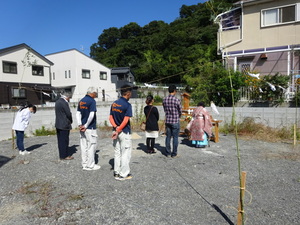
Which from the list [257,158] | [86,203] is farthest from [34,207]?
[257,158]

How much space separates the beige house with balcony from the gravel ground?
7.46m

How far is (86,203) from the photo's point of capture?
307 centimetres

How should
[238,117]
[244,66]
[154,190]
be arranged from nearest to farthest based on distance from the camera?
[154,190], [238,117], [244,66]

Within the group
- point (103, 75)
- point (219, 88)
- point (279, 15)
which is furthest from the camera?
point (103, 75)

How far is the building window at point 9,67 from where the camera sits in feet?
65.6

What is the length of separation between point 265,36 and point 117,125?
1127 centimetres

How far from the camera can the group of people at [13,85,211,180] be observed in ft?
12.6

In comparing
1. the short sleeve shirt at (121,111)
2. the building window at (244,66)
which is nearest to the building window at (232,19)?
the building window at (244,66)

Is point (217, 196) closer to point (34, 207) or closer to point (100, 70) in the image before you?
point (34, 207)

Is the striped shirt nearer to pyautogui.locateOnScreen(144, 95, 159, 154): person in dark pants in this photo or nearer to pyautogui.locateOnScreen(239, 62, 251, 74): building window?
pyautogui.locateOnScreen(144, 95, 159, 154): person in dark pants

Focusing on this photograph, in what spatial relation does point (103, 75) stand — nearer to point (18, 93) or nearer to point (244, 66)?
point (18, 93)

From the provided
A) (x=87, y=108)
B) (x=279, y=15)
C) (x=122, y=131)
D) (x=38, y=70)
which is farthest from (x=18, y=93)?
(x=279, y=15)

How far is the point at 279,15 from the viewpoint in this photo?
11.4m

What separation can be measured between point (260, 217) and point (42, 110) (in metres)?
8.49
